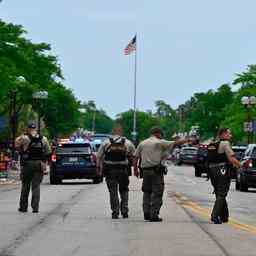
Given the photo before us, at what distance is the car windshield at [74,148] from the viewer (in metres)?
39.5

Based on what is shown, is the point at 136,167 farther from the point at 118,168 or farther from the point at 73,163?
the point at 73,163

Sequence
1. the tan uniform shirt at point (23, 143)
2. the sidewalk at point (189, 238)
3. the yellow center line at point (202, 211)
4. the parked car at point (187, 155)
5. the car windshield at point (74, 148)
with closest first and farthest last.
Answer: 1. the sidewalk at point (189, 238)
2. the yellow center line at point (202, 211)
3. the tan uniform shirt at point (23, 143)
4. the car windshield at point (74, 148)
5. the parked car at point (187, 155)

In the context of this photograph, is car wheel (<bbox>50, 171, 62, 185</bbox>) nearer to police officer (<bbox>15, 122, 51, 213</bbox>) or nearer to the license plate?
the license plate

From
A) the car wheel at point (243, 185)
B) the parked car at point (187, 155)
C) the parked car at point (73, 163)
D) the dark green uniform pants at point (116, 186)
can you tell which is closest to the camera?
the dark green uniform pants at point (116, 186)

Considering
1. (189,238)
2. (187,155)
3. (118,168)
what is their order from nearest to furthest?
(189,238), (118,168), (187,155)

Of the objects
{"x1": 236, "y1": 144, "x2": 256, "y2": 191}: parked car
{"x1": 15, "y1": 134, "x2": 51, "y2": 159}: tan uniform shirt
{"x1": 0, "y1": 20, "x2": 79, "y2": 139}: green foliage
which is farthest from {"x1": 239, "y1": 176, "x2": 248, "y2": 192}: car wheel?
{"x1": 0, "y1": 20, "x2": 79, "y2": 139}: green foliage

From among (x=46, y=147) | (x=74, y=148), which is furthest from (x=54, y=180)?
(x=46, y=147)

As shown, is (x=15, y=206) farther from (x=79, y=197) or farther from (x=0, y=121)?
(x=0, y=121)

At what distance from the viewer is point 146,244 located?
14188 mm

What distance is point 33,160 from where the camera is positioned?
21.0m

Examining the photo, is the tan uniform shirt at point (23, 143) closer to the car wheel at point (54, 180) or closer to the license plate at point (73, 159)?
the license plate at point (73, 159)

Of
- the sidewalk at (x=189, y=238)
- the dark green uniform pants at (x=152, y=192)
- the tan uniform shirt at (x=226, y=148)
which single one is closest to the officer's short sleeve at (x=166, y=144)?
the dark green uniform pants at (x=152, y=192)

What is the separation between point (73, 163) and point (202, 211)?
56.8 feet

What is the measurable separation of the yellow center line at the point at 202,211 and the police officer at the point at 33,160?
137 inches
